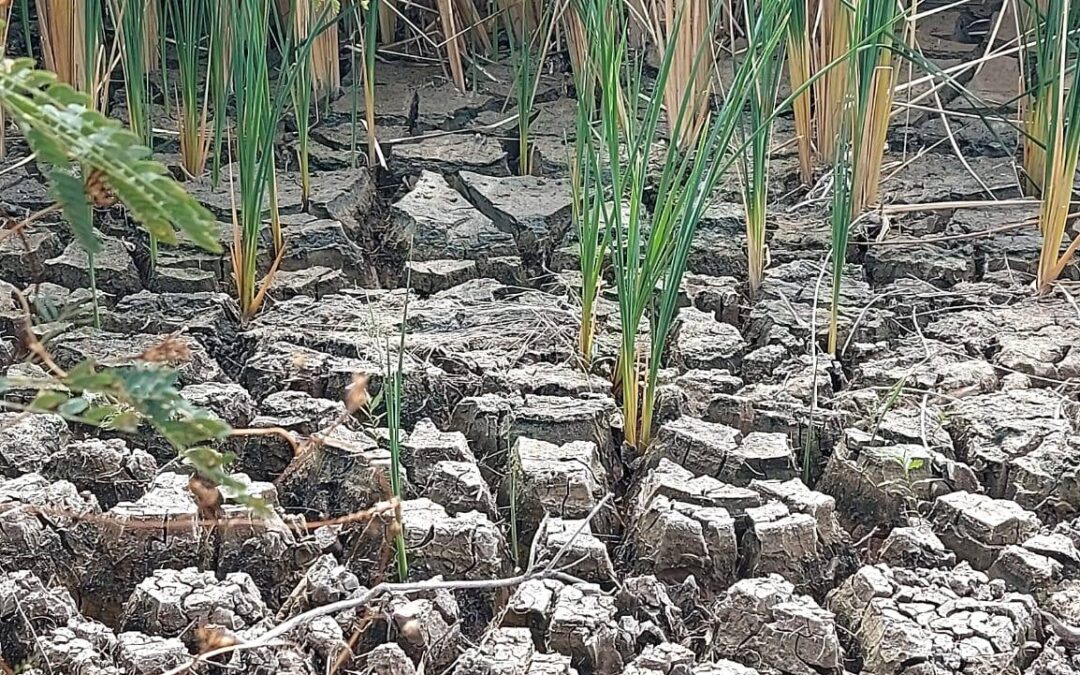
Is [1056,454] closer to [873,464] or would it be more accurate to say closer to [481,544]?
[873,464]

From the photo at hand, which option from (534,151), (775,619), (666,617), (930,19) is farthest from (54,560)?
(930,19)

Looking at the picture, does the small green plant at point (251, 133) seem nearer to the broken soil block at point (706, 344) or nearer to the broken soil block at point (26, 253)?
the broken soil block at point (26, 253)

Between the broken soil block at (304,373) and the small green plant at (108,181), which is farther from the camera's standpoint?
the broken soil block at (304,373)

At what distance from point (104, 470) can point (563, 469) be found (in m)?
0.55

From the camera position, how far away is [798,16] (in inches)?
96.7

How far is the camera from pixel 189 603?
4.19ft

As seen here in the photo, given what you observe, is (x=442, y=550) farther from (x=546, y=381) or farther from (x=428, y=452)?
(x=546, y=381)

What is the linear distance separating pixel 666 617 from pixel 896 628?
24cm

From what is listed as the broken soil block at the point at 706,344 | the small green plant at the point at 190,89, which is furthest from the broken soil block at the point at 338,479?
the small green plant at the point at 190,89

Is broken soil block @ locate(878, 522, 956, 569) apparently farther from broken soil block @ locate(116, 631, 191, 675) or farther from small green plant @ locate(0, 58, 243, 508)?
small green plant @ locate(0, 58, 243, 508)

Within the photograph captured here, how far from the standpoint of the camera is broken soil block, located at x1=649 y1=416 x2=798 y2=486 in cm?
158

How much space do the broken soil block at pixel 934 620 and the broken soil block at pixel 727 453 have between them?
9.0 inches

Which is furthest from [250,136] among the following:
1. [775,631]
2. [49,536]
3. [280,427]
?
[775,631]

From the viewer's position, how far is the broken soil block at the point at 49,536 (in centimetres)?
135
